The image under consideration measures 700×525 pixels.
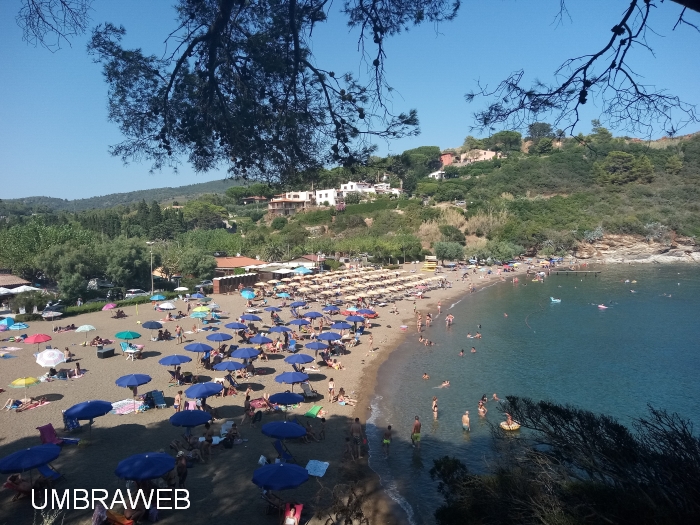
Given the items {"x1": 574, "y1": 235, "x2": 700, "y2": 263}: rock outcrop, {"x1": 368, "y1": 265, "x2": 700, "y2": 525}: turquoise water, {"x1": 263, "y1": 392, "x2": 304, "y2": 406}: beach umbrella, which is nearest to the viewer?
{"x1": 368, "y1": 265, "x2": 700, "y2": 525}: turquoise water

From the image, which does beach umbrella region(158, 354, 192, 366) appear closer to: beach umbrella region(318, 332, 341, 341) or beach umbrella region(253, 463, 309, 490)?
beach umbrella region(318, 332, 341, 341)

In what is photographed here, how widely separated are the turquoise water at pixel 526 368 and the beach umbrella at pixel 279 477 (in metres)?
2.49

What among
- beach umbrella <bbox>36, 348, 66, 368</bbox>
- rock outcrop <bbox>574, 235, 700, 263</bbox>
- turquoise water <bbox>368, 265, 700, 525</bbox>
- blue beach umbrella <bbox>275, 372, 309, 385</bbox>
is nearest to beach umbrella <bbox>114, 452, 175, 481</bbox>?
turquoise water <bbox>368, 265, 700, 525</bbox>

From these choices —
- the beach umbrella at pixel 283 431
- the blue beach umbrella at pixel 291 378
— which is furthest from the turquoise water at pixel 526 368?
the blue beach umbrella at pixel 291 378

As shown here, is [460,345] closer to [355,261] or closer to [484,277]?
[484,277]

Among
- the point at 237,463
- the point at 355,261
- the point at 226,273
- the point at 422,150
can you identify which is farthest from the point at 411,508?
the point at 422,150

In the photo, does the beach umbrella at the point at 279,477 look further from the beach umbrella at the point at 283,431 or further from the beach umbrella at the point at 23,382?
the beach umbrella at the point at 23,382

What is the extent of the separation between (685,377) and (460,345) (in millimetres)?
8510

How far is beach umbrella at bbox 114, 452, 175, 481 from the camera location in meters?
7.71

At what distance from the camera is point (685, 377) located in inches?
709

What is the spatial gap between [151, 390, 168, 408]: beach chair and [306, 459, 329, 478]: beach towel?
5.08 metres

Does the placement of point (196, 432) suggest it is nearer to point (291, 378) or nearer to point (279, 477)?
point (291, 378)

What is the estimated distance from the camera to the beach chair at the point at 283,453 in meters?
10.2

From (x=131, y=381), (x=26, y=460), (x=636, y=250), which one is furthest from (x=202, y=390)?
(x=636, y=250)
